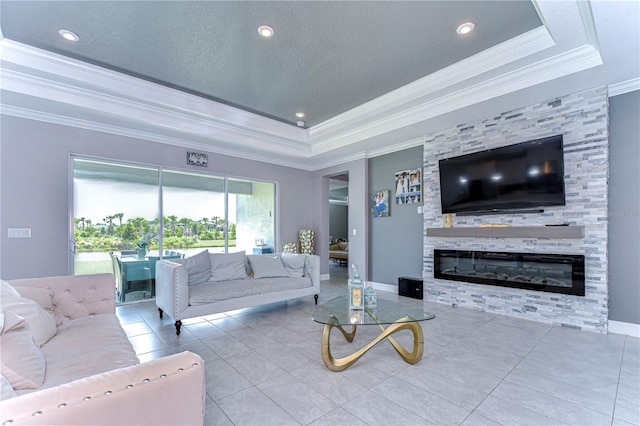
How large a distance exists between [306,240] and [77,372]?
→ 211 inches

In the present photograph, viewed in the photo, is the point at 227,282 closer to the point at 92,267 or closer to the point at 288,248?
the point at 92,267

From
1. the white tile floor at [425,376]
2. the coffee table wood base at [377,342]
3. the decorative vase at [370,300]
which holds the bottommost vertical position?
the white tile floor at [425,376]

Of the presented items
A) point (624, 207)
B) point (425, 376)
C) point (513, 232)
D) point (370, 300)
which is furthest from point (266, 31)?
point (624, 207)

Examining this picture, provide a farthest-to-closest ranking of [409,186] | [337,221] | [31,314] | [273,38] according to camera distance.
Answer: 1. [337,221]
2. [409,186]
3. [273,38]
4. [31,314]

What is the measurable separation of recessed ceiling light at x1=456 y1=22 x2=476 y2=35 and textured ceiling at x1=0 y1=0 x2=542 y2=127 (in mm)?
53

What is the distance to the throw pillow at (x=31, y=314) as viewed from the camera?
72.9 inches

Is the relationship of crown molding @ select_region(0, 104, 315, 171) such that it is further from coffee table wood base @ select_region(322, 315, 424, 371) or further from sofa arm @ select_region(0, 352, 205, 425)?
sofa arm @ select_region(0, 352, 205, 425)

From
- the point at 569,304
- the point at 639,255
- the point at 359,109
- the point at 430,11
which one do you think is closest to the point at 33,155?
the point at 359,109

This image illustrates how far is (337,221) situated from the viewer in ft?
44.0

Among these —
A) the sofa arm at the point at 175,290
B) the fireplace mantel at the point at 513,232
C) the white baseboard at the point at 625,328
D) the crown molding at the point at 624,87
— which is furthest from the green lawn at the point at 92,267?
the crown molding at the point at 624,87

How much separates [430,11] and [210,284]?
12.7 ft

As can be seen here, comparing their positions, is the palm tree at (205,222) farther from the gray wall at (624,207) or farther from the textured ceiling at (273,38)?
the gray wall at (624,207)

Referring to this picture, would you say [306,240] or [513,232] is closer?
[513,232]

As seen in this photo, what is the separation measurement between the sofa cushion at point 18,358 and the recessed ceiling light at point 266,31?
290 centimetres
